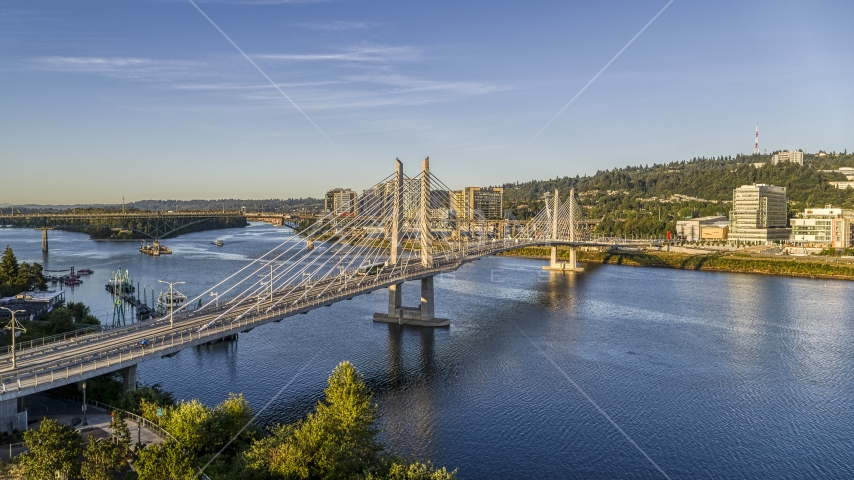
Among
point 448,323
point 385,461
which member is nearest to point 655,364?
point 448,323

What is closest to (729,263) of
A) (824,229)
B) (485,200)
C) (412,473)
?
(824,229)

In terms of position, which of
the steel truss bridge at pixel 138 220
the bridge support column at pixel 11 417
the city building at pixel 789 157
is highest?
the city building at pixel 789 157

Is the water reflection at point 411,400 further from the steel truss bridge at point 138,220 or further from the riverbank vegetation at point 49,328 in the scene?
the steel truss bridge at point 138,220

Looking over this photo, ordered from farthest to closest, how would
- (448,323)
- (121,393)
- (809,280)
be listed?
(809,280) → (448,323) → (121,393)

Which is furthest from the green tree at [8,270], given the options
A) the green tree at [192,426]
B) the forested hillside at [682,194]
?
the forested hillside at [682,194]

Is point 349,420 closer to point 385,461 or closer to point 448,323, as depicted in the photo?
point 385,461

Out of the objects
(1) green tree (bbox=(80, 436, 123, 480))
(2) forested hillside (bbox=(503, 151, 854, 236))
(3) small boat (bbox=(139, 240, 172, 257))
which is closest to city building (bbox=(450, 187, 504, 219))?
(2) forested hillside (bbox=(503, 151, 854, 236))
